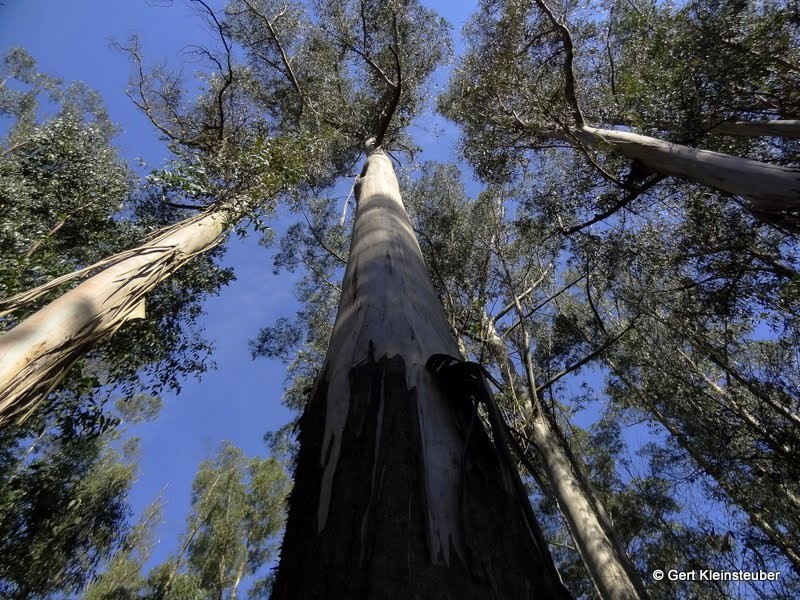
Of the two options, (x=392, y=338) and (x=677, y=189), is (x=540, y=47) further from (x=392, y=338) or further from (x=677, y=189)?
(x=392, y=338)

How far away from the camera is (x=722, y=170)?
3.20m

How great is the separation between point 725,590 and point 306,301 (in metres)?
8.62

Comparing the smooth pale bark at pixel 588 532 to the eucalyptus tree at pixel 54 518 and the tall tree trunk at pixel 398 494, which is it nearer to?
the tall tree trunk at pixel 398 494

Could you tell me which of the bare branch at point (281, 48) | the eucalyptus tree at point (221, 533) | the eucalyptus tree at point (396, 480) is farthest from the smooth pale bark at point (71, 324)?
the eucalyptus tree at point (221, 533)

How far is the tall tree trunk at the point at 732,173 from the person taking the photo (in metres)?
2.70

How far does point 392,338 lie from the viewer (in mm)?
1206

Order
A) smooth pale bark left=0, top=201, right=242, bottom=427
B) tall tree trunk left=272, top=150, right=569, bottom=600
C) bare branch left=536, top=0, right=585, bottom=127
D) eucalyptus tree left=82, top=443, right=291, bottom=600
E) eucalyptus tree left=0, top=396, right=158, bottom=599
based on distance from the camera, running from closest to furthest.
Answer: tall tree trunk left=272, top=150, right=569, bottom=600 → smooth pale bark left=0, top=201, right=242, bottom=427 → bare branch left=536, top=0, right=585, bottom=127 → eucalyptus tree left=0, top=396, right=158, bottom=599 → eucalyptus tree left=82, top=443, right=291, bottom=600

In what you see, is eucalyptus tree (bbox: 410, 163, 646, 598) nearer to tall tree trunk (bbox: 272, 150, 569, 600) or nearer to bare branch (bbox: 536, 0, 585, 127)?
bare branch (bbox: 536, 0, 585, 127)

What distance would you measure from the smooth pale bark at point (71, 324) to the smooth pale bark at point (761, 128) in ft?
19.4

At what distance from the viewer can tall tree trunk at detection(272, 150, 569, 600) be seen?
693 millimetres

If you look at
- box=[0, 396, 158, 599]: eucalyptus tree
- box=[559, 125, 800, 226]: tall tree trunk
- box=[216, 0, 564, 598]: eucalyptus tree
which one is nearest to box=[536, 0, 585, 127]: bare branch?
box=[559, 125, 800, 226]: tall tree trunk

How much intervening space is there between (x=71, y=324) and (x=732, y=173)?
13.6ft

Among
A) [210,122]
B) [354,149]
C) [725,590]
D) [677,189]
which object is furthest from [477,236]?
[725,590]

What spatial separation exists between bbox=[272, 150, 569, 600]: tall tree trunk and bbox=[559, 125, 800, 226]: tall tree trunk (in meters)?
2.73
